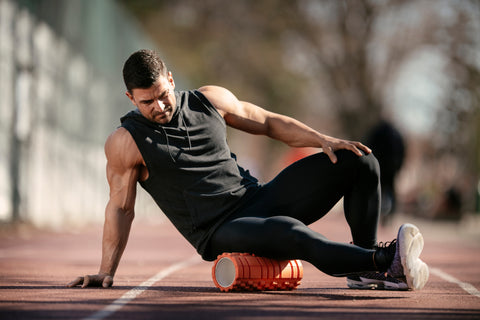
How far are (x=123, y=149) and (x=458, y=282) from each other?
124 inches

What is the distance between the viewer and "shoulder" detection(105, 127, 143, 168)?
21.1 ft

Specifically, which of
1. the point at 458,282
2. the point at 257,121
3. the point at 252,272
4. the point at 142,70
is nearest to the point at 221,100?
the point at 257,121

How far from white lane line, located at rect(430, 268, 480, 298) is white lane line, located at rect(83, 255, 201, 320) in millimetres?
2384

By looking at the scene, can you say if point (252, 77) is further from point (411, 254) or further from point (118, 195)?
point (411, 254)

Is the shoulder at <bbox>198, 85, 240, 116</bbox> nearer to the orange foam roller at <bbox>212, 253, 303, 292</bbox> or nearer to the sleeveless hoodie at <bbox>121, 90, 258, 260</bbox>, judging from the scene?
the sleeveless hoodie at <bbox>121, 90, 258, 260</bbox>

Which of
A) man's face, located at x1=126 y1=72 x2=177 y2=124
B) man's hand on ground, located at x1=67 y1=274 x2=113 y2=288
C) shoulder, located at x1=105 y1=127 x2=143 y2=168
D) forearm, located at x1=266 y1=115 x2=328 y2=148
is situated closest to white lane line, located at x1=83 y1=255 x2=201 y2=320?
man's hand on ground, located at x1=67 y1=274 x2=113 y2=288

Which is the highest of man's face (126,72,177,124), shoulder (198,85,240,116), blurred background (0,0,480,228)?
blurred background (0,0,480,228)

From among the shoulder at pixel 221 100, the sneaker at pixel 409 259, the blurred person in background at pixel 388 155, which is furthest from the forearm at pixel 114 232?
the blurred person in background at pixel 388 155

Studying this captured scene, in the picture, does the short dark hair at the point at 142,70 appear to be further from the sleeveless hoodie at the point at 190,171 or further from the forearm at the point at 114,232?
the forearm at the point at 114,232

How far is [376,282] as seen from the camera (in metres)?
6.60

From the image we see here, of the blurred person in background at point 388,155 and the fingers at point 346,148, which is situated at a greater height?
the blurred person in background at point 388,155

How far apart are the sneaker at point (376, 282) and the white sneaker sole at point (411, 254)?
28 centimetres

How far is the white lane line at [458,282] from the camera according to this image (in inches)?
270

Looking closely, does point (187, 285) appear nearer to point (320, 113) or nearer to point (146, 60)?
point (146, 60)
